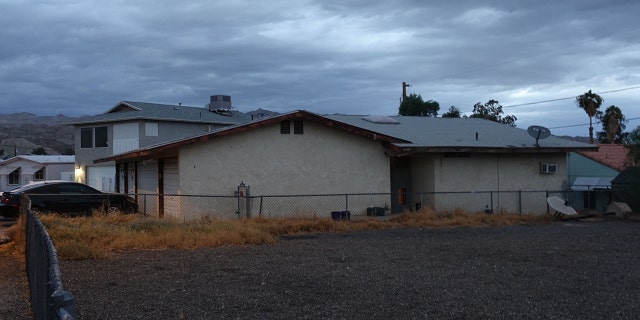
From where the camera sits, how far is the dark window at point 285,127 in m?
23.4

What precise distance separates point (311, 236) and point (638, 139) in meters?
15.8

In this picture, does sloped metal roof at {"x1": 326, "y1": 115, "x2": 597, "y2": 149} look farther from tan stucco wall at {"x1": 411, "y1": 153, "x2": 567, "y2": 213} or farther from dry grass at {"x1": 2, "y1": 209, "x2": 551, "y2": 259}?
dry grass at {"x1": 2, "y1": 209, "x2": 551, "y2": 259}

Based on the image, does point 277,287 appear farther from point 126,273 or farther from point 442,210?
point 442,210

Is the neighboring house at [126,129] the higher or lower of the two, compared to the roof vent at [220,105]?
lower

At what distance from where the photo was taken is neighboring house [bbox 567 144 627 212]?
93.2ft

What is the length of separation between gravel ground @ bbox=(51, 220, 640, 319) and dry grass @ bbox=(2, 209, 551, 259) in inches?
30.3

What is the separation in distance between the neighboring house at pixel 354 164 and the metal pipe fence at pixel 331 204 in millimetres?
51

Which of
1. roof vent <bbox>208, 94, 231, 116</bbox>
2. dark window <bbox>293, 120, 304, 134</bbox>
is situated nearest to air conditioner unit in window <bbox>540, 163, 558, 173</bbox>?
dark window <bbox>293, 120, 304, 134</bbox>

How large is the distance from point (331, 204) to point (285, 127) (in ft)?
11.1

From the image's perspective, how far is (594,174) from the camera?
32.5 m

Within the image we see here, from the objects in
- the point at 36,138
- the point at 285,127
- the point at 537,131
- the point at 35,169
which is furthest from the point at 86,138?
the point at 36,138

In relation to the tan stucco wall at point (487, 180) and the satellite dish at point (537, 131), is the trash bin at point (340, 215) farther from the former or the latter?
the satellite dish at point (537, 131)

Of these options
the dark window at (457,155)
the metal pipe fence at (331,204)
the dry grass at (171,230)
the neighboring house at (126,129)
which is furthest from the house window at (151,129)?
the dark window at (457,155)

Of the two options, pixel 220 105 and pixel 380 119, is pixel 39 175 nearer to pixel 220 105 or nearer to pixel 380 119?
pixel 220 105
